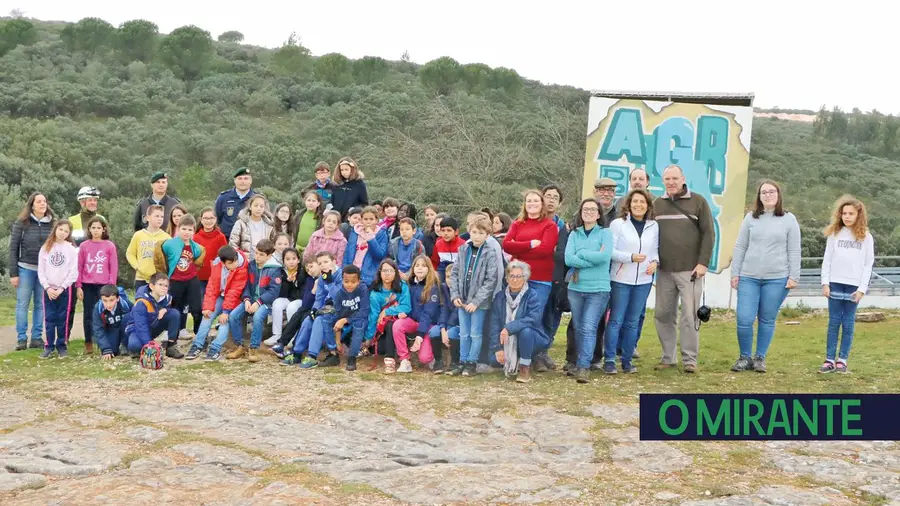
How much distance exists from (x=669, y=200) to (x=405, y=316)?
2.51 m

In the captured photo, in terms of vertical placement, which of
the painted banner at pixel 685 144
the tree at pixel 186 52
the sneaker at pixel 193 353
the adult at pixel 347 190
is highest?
the tree at pixel 186 52

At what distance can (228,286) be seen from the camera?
869 centimetres

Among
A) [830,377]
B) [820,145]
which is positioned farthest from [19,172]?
[820,145]

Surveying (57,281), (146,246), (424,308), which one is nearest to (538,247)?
(424,308)

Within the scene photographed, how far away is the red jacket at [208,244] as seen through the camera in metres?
9.09

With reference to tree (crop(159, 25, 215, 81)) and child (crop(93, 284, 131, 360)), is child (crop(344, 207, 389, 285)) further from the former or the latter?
tree (crop(159, 25, 215, 81))

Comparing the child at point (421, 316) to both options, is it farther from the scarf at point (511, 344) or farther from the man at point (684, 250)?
the man at point (684, 250)

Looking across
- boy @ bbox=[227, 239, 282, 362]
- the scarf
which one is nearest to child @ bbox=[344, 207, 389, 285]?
boy @ bbox=[227, 239, 282, 362]

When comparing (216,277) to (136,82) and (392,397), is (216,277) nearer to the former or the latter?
(392,397)

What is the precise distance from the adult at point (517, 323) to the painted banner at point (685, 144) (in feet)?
17.6

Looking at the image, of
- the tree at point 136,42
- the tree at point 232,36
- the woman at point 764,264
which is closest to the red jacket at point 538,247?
the woman at point 764,264

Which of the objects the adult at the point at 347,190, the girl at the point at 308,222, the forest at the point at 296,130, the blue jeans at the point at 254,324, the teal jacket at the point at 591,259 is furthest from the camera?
the forest at the point at 296,130

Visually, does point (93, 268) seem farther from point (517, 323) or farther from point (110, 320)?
point (517, 323)

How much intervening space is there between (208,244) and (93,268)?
1.10m
